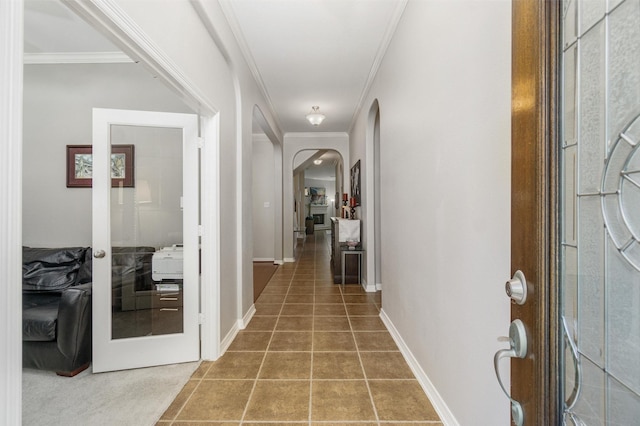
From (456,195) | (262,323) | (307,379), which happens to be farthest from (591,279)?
(262,323)

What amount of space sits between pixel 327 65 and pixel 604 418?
11.6 ft

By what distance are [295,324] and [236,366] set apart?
0.90 m

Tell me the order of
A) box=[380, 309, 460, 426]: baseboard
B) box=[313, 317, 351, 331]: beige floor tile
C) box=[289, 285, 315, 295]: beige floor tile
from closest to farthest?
box=[380, 309, 460, 426]: baseboard → box=[313, 317, 351, 331]: beige floor tile → box=[289, 285, 315, 295]: beige floor tile

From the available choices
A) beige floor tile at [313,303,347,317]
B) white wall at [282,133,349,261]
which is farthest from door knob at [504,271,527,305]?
white wall at [282,133,349,261]

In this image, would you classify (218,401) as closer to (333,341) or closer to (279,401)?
(279,401)

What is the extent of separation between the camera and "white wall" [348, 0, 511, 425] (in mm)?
1139

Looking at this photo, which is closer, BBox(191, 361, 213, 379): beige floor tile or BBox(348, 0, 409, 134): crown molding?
BBox(191, 361, 213, 379): beige floor tile

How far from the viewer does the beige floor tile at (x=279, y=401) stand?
5.49 ft

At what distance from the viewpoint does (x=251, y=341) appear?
8.64 feet

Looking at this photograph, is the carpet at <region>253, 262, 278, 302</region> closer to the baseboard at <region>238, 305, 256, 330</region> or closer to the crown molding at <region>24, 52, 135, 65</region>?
the baseboard at <region>238, 305, 256, 330</region>

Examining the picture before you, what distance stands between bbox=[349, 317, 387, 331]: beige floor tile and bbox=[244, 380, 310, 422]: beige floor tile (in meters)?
1.07

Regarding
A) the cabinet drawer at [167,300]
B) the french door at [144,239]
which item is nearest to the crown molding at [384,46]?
the french door at [144,239]

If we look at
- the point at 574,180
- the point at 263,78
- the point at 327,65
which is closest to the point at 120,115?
the point at 263,78

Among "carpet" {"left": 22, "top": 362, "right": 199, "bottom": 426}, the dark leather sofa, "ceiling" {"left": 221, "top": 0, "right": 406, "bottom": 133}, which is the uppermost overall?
"ceiling" {"left": 221, "top": 0, "right": 406, "bottom": 133}
